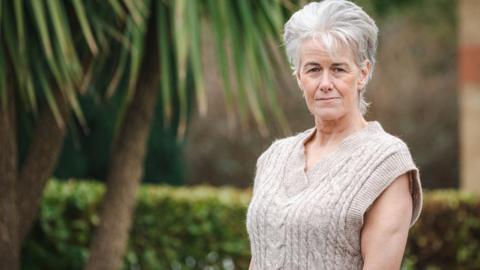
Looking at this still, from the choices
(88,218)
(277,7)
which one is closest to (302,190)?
(277,7)

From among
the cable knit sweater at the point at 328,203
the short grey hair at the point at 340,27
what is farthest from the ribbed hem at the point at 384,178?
the short grey hair at the point at 340,27

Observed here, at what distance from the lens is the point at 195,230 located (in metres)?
6.86

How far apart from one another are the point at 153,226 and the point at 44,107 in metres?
1.88

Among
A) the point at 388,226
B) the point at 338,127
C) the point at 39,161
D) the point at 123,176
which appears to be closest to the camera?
the point at 388,226

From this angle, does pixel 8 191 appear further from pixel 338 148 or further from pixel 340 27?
pixel 340 27

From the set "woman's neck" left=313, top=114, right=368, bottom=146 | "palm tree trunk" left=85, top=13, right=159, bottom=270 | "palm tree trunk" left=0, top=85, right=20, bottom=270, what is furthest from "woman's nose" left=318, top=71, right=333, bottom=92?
"palm tree trunk" left=85, top=13, right=159, bottom=270

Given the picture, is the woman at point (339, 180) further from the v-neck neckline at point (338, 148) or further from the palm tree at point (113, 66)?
the palm tree at point (113, 66)

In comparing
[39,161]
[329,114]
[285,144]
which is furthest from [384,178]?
[39,161]

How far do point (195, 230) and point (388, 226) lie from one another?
4581 mm

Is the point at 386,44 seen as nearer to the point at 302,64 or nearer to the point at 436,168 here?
the point at 436,168

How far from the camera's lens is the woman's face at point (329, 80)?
7.95 ft

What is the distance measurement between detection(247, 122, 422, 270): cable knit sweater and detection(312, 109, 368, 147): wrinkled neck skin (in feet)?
0.09

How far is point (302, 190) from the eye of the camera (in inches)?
99.3

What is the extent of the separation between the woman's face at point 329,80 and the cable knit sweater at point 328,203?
8 centimetres
